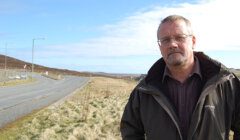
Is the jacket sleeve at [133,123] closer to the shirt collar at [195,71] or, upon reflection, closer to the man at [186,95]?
the man at [186,95]

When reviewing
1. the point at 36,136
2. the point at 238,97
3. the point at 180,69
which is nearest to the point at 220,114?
the point at 238,97

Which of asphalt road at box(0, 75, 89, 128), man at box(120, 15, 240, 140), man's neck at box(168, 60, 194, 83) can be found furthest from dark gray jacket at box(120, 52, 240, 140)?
asphalt road at box(0, 75, 89, 128)

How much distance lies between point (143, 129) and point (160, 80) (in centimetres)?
43

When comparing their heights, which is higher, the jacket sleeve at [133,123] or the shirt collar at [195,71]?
the shirt collar at [195,71]

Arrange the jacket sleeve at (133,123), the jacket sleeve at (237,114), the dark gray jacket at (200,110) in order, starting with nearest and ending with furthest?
the dark gray jacket at (200,110)
the jacket sleeve at (237,114)
the jacket sleeve at (133,123)

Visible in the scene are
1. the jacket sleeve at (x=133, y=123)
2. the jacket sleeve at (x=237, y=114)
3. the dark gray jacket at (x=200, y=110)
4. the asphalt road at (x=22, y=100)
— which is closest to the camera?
the dark gray jacket at (x=200, y=110)

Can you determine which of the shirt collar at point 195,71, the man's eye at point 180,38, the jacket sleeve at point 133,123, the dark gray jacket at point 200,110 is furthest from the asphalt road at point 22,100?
the man's eye at point 180,38

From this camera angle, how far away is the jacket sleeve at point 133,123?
13.5 feet

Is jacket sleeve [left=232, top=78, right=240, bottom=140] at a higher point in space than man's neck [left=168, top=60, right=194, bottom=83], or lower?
lower

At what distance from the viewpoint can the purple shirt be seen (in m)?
3.83

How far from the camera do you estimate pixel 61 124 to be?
13.9m

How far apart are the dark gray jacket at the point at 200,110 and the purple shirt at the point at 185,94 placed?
0.18ft

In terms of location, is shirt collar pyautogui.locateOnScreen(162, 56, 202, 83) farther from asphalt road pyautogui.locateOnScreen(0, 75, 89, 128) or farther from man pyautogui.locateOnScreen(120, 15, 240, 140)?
asphalt road pyautogui.locateOnScreen(0, 75, 89, 128)

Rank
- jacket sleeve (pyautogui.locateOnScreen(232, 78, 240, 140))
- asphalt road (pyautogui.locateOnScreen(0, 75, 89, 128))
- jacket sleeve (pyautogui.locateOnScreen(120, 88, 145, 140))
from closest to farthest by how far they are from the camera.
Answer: jacket sleeve (pyautogui.locateOnScreen(232, 78, 240, 140)), jacket sleeve (pyautogui.locateOnScreen(120, 88, 145, 140)), asphalt road (pyautogui.locateOnScreen(0, 75, 89, 128))
